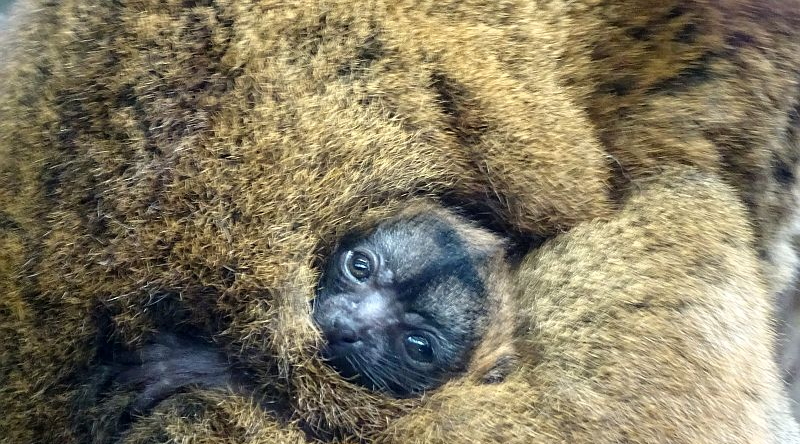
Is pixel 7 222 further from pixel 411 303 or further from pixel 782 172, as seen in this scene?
pixel 782 172

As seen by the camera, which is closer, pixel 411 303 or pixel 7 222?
pixel 7 222

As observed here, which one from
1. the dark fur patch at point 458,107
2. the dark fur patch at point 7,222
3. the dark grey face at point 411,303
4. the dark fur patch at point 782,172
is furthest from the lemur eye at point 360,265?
the dark fur patch at point 782,172

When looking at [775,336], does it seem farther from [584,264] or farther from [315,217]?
[315,217]

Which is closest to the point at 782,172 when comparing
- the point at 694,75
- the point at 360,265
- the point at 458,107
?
the point at 694,75

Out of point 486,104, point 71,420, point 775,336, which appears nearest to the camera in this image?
point 71,420

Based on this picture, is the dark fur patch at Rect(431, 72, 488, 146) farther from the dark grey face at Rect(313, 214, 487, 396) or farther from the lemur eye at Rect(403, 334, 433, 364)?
the lemur eye at Rect(403, 334, 433, 364)

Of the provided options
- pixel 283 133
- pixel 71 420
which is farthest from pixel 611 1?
pixel 71 420

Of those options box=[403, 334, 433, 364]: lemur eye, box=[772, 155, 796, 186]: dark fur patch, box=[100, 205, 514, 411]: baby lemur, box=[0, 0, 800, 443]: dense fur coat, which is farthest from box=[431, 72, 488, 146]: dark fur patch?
box=[772, 155, 796, 186]: dark fur patch
